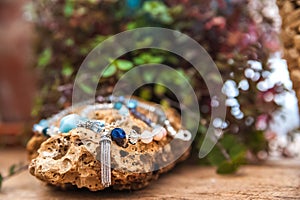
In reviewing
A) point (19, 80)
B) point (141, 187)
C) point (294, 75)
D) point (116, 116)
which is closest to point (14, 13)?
point (19, 80)

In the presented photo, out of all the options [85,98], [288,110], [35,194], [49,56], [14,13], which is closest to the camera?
[35,194]

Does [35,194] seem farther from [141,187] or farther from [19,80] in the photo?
[19,80]

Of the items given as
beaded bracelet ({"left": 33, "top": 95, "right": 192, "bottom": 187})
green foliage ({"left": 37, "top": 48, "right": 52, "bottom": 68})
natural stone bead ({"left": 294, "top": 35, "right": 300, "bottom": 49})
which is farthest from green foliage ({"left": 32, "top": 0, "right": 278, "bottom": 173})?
natural stone bead ({"left": 294, "top": 35, "right": 300, "bottom": 49})

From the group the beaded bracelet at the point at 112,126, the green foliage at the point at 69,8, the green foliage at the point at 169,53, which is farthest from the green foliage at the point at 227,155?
the green foliage at the point at 69,8

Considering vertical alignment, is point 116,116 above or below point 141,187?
above

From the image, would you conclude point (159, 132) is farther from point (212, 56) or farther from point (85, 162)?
point (212, 56)

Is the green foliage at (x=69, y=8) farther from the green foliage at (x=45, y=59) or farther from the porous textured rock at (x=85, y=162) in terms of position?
the porous textured rock at (x=85, y=162)

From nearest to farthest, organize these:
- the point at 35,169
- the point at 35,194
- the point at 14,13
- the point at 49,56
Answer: the point at 35,169
the point at 35,194
the point at 49,56
the point at 14,13
